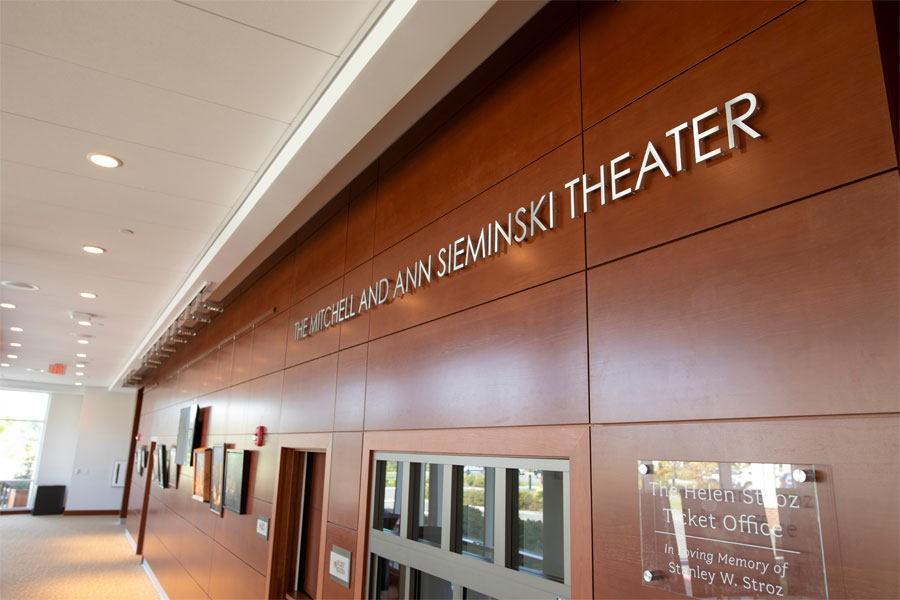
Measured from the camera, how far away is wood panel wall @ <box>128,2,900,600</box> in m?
1.18

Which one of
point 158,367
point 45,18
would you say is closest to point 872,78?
point 45,18

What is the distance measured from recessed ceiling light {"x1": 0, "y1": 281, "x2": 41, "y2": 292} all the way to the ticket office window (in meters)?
5.81

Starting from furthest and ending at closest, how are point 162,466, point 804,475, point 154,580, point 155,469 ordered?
point 155,469
point 162,466
point 154,580
point 804,475

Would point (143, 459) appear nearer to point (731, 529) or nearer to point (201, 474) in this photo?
point (201, 474)

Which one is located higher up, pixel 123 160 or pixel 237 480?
pixel 123 160

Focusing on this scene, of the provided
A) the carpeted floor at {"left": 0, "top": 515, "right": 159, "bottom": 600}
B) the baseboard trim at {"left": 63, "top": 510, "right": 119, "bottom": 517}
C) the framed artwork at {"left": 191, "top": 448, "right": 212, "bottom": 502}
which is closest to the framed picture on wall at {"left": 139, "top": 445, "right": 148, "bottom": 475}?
the carpeted floor at {"left": 0, "top": 515, "right": 159, "bottom": 600}

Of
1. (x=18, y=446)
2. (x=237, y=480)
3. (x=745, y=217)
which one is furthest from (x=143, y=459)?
(x=745, y=217)

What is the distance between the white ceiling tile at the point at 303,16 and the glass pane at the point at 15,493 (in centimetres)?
2149

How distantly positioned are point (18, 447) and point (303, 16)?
21.6 m

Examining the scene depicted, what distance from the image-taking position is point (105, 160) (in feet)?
12.0

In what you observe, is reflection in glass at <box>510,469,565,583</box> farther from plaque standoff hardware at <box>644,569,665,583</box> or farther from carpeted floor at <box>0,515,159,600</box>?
carpeted floor at <box>0,515,159,600</box>

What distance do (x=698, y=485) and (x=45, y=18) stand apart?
2.96 m

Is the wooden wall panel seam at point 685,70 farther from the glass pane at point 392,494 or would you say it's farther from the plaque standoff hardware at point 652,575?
the glass pane at point 392,494

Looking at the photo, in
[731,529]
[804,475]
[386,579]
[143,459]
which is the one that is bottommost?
[386,579]
